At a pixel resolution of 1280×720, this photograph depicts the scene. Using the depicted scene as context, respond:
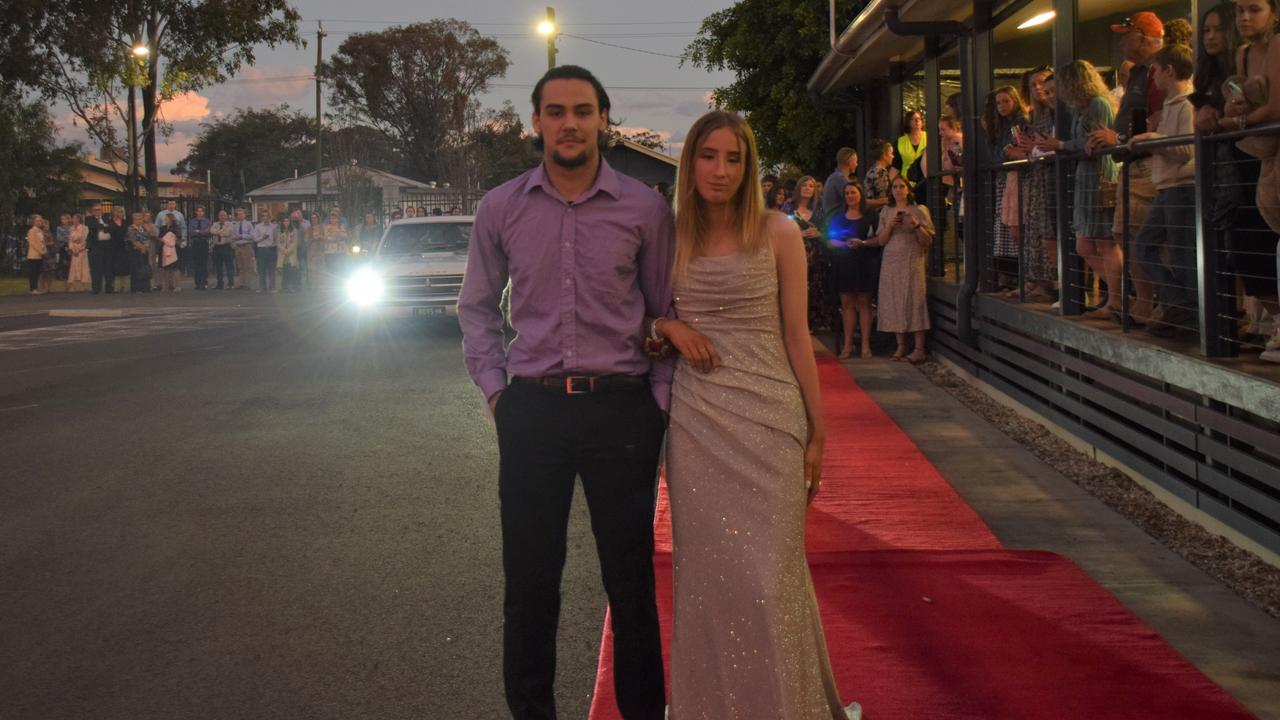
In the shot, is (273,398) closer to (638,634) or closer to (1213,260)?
(1213,260)

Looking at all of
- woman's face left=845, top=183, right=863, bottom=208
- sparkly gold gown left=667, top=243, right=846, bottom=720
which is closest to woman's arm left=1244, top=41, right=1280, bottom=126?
sparkly gold gown left=667, top=243, right=846, bottom=720

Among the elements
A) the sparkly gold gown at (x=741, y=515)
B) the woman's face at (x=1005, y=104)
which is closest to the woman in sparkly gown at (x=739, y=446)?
the sparkly gold gown at (x=741, y=515)

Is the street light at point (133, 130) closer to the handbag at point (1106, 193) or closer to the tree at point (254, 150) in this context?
the handbag at point (1106, 193)

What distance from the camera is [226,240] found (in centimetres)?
3184

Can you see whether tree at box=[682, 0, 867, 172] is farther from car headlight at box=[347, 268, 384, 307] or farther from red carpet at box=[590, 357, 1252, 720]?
red carpet at box=[590, 357, 1252, 720]

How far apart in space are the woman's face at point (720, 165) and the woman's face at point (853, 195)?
10602 mm

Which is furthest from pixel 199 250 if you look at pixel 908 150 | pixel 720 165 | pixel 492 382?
pixel 720 165

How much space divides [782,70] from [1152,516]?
23.7 m

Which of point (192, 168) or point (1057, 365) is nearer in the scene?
point (1057, 365)

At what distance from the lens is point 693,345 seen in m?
3.73

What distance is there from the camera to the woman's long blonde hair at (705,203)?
374 cm

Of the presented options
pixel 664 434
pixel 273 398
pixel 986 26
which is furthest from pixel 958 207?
pixel 664 434

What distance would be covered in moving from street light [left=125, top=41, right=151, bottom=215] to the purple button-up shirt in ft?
117

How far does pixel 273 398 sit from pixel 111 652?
708 cm
